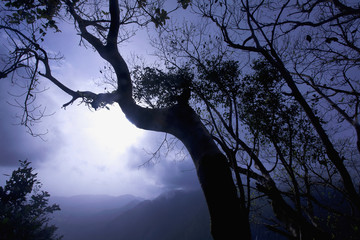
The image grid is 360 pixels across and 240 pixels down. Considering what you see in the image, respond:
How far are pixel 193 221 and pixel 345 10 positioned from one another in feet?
641

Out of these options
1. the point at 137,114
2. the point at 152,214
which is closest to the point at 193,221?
the point at 152,214

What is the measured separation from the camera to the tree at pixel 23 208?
32.7ft

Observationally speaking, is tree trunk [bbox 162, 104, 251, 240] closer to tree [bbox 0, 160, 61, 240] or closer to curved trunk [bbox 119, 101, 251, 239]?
curved trunk [bbox 119, 101, 251, 239]

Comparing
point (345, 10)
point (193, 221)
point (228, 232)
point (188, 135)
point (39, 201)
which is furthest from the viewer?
point (193, 221)

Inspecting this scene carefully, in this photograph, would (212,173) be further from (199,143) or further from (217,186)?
(199,143)

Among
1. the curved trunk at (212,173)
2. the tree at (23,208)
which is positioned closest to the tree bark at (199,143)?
the curved trunk at (212,173)

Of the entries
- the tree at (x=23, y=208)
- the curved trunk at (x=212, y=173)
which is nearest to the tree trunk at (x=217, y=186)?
the curved trunk at (x=212, y=173)

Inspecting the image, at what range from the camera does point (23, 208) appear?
11.9m

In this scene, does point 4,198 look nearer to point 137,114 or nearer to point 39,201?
point 39,201

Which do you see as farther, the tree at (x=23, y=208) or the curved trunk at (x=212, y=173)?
the tree at (x=23, y=208)

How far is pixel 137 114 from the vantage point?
3.82 metres

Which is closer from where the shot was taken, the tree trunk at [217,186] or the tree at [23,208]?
the tree trunk at [217,186]

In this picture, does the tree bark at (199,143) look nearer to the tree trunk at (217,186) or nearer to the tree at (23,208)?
the tree trunk at (217,186)

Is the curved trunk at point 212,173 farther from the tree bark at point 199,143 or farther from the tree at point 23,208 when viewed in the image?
the tree at point 23,208
